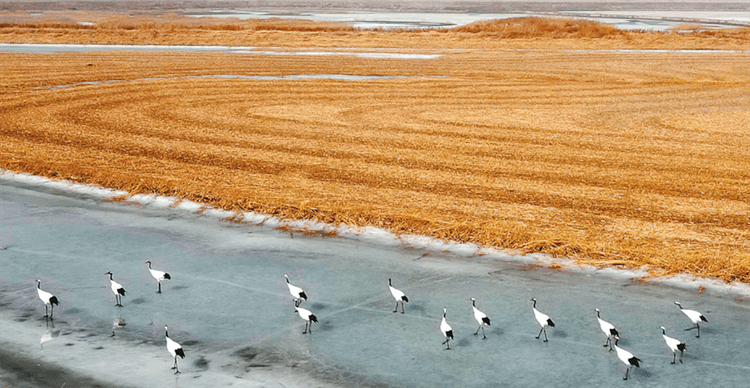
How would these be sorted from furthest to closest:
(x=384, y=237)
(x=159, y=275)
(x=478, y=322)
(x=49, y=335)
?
(x=384, y=237)
(x=159, y=275)
(x=478, y=322)
(x=49, y=335)

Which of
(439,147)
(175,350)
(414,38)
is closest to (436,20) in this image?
(414,38)

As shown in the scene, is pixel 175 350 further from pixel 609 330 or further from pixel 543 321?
pixel 609 330

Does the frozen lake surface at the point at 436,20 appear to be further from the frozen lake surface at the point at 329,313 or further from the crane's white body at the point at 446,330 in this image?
the crane's white body at the point at 446,330

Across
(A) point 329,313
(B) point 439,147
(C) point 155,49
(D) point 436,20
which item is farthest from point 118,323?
(D) point 436,20

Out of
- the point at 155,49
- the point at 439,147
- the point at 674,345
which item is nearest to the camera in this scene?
the point at 674,345

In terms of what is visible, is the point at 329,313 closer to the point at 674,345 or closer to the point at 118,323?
the point at 118,323

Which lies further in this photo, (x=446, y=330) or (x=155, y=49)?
(x=155, y=49)

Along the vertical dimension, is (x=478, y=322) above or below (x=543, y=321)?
below

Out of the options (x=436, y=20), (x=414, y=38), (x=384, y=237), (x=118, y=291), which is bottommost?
(x=436, y=20)
